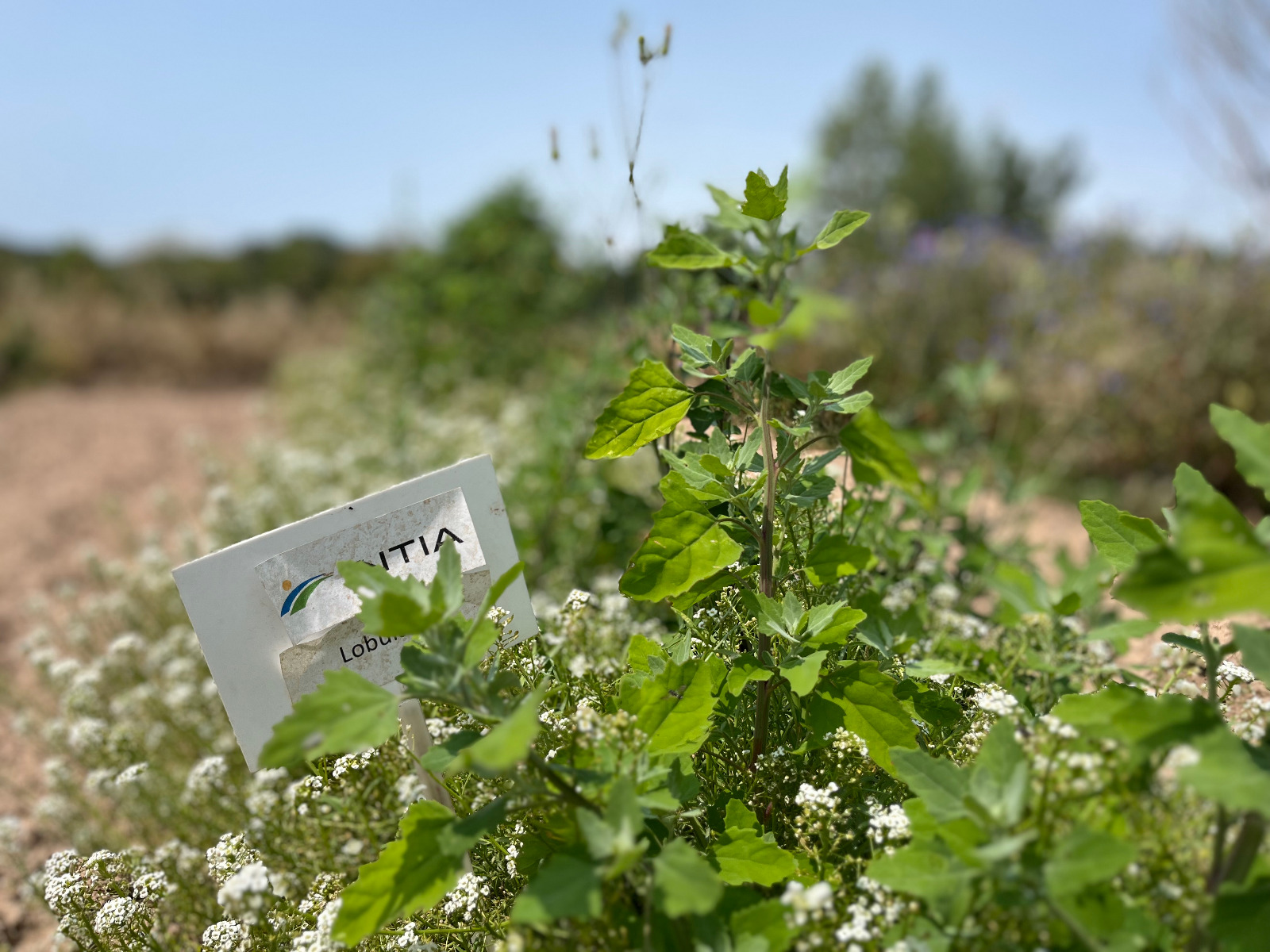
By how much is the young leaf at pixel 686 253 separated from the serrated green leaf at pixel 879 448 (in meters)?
0.37

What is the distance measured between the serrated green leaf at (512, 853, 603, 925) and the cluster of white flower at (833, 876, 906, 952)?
0.35m

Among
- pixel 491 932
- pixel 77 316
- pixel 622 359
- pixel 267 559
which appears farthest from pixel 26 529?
pixel 77 316

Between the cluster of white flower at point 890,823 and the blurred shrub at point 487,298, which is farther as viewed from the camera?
the blurred shrub at point 487,298

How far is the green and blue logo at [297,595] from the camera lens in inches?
54.1

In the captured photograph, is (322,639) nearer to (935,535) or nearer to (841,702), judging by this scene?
(841,702)

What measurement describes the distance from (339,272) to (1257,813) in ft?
70.2

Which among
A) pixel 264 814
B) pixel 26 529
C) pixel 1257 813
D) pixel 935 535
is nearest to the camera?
pixel 1257 813

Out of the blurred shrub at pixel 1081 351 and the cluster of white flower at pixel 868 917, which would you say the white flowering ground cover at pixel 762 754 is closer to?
the cluster of white flower at pixel 868 917

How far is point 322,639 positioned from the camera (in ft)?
4.60

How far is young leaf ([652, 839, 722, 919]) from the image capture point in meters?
0.77

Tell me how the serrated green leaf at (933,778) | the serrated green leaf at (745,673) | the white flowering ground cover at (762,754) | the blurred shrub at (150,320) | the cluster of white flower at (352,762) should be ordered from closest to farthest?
the white flowering ground cover at (762,754) < the serrated green leaf at (933,778) < the serrated green leaf at (745,673) < the cluster of white flower at (352,762) < the blurred shrub at (150,320)

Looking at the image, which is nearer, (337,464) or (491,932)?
(491,932)

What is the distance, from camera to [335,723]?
0.87 metres

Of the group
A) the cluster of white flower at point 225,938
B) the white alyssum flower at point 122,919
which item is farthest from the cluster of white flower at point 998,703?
the white alyssum flower at point 122,919
